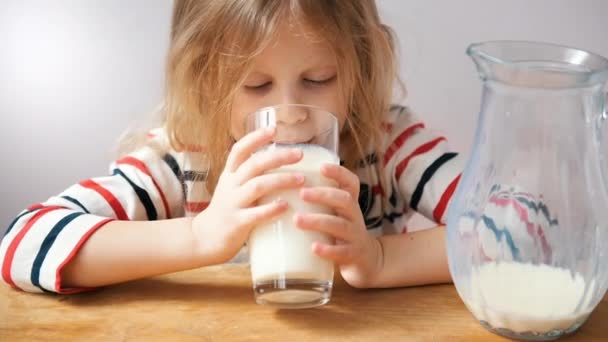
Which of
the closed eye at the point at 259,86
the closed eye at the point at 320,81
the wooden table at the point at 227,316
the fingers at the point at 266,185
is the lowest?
the wooden table at the point at 227,316

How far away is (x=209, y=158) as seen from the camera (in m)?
0.91

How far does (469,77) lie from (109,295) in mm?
883

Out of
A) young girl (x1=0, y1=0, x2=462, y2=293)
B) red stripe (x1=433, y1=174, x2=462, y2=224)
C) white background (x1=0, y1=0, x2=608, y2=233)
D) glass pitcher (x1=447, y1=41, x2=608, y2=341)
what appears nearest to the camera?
glass pitcher (x1=447, y1=41, x2=608, y2=341)

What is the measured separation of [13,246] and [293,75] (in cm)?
36

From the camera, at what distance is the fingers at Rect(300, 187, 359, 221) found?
558 millimetres

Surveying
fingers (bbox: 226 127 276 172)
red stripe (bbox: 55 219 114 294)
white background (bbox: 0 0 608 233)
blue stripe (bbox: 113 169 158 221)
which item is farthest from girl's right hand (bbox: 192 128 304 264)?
white background (bbox: 0 0 608 233)

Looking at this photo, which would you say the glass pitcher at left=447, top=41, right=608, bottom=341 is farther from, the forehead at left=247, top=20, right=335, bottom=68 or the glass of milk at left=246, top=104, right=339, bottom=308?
the forehead at left=247, top=20, right=335, bottom=68

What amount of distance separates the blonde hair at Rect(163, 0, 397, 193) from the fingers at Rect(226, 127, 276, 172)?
0.59ft

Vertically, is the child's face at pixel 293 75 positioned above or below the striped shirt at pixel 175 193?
above

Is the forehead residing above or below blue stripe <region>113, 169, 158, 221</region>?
above

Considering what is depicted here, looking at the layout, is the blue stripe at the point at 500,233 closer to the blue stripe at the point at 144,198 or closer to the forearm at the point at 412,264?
the forearm at the point at 412,264

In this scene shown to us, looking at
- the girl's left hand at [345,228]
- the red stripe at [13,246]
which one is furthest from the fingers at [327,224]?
the red stripe at [13,246]

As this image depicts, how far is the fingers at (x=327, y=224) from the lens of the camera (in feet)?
1.81

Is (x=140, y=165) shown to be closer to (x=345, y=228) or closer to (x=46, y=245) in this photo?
(x=46, y=245)
